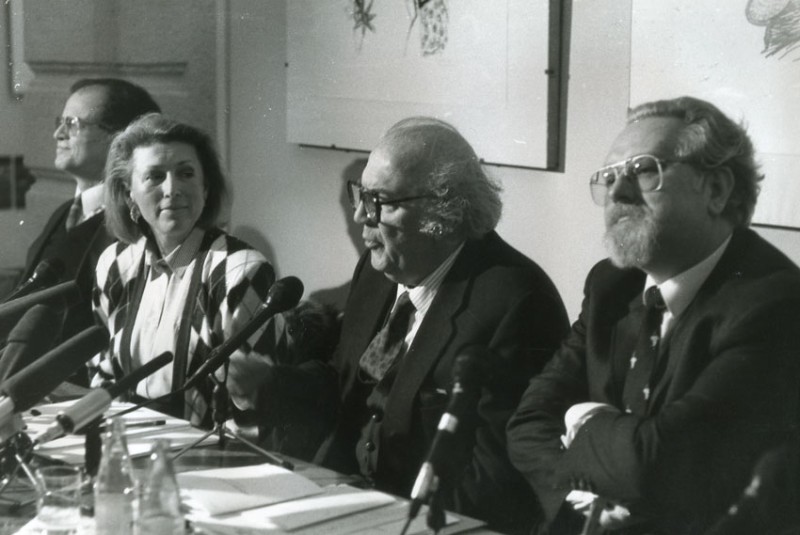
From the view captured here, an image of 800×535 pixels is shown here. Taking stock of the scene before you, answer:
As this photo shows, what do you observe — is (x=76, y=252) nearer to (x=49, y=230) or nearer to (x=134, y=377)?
(x=49, y=230)

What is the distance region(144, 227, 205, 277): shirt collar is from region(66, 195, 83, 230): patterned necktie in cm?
78

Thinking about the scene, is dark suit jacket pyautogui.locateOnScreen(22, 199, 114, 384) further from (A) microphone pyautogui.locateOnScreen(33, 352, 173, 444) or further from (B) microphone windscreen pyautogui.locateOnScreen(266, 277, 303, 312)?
(A) microphone pyautogui.locateOnScreen(33, 352, 173, 444)

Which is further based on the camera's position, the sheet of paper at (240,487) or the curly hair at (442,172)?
the curly hair at (442,172)

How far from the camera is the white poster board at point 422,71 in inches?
106

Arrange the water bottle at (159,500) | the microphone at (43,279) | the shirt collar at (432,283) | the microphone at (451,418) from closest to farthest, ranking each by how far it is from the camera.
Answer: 1. the microphone at (451,418)
2. the water bottle at (159,500)
3. the shirt collar at (432,283)
4. the microphone at (43,279)

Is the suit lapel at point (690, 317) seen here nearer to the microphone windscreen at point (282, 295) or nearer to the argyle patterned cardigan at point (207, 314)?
the microphone windscreen at point (282, 295)

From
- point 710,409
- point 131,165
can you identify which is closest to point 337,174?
point 131,165

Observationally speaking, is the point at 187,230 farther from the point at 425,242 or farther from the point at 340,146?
the point at 425,242

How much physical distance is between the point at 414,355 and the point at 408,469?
255 mm

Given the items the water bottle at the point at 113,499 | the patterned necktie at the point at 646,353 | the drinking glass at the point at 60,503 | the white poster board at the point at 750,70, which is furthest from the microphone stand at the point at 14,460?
the white poster board at the point at 750,70

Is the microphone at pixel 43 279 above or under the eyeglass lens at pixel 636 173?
under

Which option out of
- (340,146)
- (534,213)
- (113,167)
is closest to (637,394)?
(534,213)

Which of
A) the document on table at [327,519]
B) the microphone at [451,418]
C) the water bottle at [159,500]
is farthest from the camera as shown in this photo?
the document on table at [327,519]

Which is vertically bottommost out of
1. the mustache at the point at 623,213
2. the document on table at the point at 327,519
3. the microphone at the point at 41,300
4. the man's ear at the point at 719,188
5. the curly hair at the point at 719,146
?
the document on table at the point at 327,519
